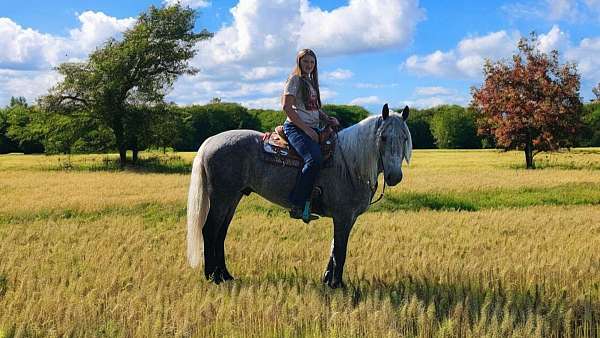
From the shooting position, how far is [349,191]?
6250 mm

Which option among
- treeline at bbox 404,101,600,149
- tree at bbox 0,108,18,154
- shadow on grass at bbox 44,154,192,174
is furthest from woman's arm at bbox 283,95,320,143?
tree at bbox 0,108,18,154

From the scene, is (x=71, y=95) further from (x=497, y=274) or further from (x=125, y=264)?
(x=497, y=274)

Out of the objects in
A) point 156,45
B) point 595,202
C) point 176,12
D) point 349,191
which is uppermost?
point 176,12

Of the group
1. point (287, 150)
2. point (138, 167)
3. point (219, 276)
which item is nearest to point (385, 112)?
point (287, 150)

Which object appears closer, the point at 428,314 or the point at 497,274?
the point at 428,314

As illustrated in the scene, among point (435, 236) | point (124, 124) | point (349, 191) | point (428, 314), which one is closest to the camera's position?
point (428, 314)

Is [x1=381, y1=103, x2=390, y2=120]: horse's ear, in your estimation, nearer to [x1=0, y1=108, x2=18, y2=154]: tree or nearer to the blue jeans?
the blue jeans

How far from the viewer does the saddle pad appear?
6.26m

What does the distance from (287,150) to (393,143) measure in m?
1.37

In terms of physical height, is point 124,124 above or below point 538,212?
above

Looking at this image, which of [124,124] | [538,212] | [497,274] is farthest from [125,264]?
[124,124]

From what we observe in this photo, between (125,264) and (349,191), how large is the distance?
3.34m

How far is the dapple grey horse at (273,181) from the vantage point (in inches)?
238

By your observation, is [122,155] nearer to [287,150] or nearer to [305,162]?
[287,150]
